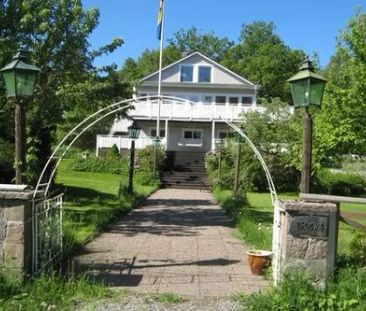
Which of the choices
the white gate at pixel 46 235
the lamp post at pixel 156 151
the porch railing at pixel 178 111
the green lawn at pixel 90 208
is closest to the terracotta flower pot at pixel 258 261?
the white gate at pixel 46 235

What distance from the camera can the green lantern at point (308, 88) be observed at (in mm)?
8195

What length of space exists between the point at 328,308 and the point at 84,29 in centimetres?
1182

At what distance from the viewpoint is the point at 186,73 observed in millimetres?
51219

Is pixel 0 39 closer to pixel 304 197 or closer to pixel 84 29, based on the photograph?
pixel 84 29

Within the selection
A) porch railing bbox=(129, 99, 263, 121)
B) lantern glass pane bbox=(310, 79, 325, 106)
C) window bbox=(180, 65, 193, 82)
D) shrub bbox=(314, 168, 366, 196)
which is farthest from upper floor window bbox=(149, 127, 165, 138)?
lantern glass pane bbox=(310, 79, 325, 106)

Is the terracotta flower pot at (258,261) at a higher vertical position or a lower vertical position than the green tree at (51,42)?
lower

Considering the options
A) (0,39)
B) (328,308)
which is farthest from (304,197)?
(0,39)

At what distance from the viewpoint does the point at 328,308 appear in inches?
264

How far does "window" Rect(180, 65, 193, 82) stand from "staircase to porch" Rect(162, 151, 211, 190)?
34.1 feet

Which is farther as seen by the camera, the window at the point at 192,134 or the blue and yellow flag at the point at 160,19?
the window at the point at 192,134

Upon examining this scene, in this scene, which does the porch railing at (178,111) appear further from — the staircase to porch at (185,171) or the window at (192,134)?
the staircase to porch at (185,171)

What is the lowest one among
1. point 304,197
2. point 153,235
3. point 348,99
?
point 153,235

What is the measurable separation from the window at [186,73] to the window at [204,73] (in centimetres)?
76

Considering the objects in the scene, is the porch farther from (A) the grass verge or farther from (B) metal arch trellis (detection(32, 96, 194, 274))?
(A) the grass verge
